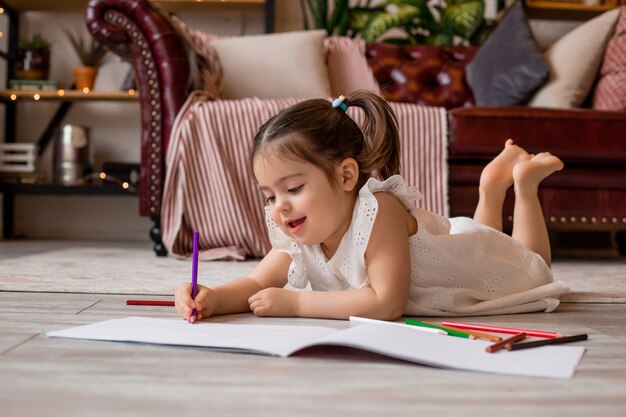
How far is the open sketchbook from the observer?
0.77 m

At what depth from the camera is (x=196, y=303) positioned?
105cm

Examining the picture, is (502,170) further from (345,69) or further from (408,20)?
(408,20)

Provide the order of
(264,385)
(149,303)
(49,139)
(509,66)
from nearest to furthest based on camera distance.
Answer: (264,385)
(149,303)
(509,66)
(49,139)

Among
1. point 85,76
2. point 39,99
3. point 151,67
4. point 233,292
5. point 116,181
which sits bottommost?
point 116,181

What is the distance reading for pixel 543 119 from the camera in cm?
230

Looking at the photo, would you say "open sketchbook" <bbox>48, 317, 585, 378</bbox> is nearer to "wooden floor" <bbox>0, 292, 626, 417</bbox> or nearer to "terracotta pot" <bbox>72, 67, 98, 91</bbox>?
"wooden floor" <bbox>0, 292, 626, 417</bbox>

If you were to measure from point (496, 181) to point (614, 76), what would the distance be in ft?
4.31

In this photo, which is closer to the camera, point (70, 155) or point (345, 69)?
point (345, 69)

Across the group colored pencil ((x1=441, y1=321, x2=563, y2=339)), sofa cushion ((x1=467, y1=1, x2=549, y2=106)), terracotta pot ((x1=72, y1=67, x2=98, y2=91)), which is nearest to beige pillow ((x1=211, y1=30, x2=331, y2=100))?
sofa cushion ((x1=467, y1=1, x2=549, y2=106))

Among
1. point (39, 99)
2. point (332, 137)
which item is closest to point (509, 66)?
point (332, 137)

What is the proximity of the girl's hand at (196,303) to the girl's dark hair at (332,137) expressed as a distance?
0.20 metres

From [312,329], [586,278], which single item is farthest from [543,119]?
[312,329]

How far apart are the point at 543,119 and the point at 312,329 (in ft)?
→ 5.20

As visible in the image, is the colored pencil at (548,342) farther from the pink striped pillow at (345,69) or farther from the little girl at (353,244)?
the pink striped pillow at (345,69)
